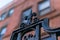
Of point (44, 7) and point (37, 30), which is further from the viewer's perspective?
point (44, 7)

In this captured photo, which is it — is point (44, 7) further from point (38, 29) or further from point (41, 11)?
point (38, 29)

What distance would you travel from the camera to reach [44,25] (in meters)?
2.96

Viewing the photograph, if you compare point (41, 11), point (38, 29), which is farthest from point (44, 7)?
point (38, 29)

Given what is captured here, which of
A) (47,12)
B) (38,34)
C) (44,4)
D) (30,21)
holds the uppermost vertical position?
(44,4)

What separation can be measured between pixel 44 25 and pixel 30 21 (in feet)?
1.91

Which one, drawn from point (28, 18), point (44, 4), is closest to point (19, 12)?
point (44, 4)

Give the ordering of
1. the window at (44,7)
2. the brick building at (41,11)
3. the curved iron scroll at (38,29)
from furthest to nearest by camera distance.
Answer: the window at (44,7) < the brick building at (41,11) < the curved iron scroll at (38,29)

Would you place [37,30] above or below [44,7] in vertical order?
below

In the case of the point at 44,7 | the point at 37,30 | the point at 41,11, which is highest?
the point at 44,7

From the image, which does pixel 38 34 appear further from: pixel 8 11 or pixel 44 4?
pixel 8 11

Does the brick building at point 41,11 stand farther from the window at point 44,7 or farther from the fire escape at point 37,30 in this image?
the fire escape at point 37,30

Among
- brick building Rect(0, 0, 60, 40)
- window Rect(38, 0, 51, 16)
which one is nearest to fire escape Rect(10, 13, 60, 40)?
brick building Rect(0, 0, 60, 40)

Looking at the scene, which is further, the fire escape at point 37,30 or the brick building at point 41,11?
the brick building at point 41,11

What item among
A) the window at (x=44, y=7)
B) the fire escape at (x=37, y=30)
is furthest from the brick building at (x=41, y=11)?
the fire escape at (x=37, y=30)
